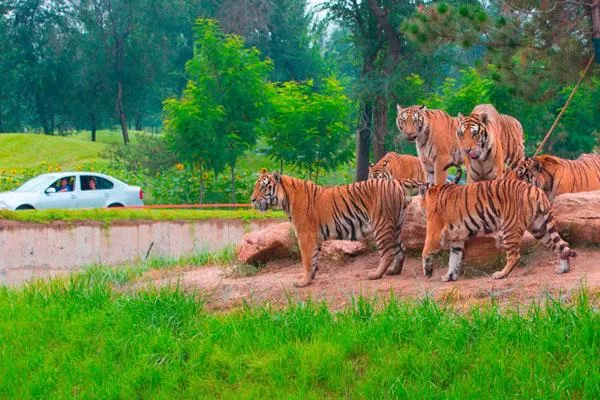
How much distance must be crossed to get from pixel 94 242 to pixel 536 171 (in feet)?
35.1

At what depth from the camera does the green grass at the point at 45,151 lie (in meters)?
32.8

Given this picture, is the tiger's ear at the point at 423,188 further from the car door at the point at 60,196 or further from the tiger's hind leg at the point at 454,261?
the car door at the point at 60,196

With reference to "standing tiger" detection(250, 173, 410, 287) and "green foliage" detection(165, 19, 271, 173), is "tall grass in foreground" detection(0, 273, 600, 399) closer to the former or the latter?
"standing tiger" detection(250, 173, 410, 287)

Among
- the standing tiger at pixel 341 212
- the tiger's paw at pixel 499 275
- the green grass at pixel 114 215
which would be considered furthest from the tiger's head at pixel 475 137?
the green grass at pixel 114 215

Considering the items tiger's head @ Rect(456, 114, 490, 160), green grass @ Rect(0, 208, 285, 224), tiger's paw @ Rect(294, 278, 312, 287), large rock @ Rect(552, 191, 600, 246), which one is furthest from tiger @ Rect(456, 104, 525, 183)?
green grass @ Rect(0, 208, 285, 224)

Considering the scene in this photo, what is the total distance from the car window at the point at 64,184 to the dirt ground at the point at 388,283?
1107 centimetres

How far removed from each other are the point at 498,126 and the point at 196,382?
14.2 feet

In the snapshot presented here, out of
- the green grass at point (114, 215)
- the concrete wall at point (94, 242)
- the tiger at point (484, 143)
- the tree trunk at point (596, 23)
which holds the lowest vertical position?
the concrete wall at point (94, 242)

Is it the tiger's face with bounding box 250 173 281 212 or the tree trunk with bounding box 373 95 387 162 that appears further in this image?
the tree trunk with bounding box 373 95 387 162

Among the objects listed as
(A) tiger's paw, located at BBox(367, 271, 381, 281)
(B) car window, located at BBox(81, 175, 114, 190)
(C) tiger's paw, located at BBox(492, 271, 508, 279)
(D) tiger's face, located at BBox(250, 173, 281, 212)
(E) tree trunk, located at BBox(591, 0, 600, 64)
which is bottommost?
(B) car window, located at BBox(81, 175, 114, 190)

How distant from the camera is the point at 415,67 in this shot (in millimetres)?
24359

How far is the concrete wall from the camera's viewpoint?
55.8 ft

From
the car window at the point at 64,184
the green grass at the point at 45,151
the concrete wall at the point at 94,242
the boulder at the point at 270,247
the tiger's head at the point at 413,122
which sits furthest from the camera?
the green grass at the point at 45,151

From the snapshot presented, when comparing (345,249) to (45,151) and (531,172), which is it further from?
(45,151)
